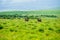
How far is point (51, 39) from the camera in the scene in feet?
43.8

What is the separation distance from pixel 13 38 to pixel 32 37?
4.79ft

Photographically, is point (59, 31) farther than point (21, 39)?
Yes

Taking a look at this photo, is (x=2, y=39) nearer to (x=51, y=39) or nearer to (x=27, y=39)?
(x=27, y=39)

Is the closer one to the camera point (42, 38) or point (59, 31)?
point (42, 38)

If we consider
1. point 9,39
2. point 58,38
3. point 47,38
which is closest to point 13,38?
point 9,39

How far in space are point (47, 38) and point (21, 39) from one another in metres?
2.02

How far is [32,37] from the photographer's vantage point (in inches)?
542

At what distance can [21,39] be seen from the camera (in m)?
13.2

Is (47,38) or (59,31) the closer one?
(47,38)

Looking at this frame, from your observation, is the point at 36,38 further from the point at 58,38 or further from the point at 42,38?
the point at 58,38

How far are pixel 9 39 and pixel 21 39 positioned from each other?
0.89 meters

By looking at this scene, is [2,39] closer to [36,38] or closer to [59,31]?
[36,38]

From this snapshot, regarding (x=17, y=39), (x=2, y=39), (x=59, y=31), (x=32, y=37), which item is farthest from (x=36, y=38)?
(x=59, y=31)

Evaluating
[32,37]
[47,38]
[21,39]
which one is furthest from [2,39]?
[47,38]
